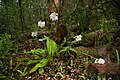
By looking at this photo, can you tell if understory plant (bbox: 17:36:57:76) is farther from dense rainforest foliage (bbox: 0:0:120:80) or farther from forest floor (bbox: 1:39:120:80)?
forest floor (bbox: 1:39:120:80)

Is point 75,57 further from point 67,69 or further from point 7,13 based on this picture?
point 7,13

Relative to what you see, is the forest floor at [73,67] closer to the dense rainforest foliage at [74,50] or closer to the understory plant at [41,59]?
the dense rainforest foliage at [74,50]

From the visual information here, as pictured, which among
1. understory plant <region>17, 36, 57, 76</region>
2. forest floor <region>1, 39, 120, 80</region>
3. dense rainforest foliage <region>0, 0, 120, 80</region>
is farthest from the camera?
understory plant <region>17, 36, 57, 76</region>

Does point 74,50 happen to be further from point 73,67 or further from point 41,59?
point 41,59

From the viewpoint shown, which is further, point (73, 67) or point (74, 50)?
point (74, 50)

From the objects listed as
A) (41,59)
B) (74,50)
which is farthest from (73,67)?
(41,59)

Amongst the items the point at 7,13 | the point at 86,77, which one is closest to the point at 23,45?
the point at 86,77

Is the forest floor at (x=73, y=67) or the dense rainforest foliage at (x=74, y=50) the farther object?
the dense rainforest foliage at (x=74, y=50)

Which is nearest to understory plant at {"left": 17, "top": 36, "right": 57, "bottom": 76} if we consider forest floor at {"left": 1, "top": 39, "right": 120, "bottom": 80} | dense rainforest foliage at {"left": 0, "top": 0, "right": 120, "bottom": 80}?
dense rainforest foliage at {"left": 0, "top": 0, "right": 120, "bottom": 80}

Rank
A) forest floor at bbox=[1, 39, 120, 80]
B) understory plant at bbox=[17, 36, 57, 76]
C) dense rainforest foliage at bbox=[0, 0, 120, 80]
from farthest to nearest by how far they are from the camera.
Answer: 1. understory plant at bbox=[17, 36, 57, 76]
2. dense rainforest foliage at bbox=[0, 0, 120, 80]
3. forest floor at bbox=[1, 39, 120, 80]

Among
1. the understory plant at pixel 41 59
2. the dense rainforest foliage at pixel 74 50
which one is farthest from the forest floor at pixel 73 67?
the understory plant at pixel 41 59

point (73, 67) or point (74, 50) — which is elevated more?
point (74, 50)

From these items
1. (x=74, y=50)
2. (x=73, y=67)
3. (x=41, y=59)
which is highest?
(x=74, y=50)

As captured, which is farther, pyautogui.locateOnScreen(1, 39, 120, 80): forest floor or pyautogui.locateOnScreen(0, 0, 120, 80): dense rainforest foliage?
pyautogui.locateOnScreen(0, 0, 120, 80): dense rainforest foliage
